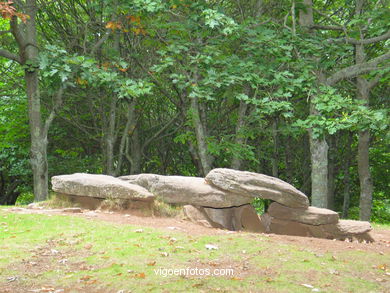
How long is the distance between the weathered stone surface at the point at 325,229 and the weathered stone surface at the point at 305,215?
0.40 feet

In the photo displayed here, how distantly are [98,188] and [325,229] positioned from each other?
574 centimetres

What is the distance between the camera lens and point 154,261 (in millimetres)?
6121

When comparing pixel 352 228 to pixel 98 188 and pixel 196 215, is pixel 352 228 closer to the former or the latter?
pixel 196 215

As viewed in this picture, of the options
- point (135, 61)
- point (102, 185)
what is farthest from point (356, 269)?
point (135, 61)

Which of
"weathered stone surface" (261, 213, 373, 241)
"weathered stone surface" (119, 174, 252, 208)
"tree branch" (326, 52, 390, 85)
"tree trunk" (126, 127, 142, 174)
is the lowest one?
"weathered stone surface" (261, 213, 373, 241)

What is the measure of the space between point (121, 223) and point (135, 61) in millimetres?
9372

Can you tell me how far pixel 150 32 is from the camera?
13.3 m

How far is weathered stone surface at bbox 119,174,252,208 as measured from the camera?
1009 centimetres

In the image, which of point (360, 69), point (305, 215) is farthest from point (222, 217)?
point (360, 69)

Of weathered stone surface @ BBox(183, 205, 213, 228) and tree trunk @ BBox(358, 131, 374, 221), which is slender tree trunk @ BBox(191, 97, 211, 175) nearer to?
weathered stone surface @ BBox(183, 205, 213, 228)

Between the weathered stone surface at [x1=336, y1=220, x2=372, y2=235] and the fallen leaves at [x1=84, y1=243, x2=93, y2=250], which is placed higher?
the fallen leaves at [x1=84, y1=243, x2=93, y2=250]

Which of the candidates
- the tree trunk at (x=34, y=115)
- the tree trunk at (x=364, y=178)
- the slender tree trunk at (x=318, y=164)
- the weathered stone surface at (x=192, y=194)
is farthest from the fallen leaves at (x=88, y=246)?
the tree trunk at (x=364, y=178)

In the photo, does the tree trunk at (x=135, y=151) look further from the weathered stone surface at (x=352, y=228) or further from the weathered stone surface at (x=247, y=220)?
the weathered stone surface at (x=352, y=228)

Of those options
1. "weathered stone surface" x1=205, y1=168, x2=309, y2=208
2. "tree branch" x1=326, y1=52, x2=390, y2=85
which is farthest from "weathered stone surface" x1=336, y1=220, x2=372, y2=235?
"tree branch" x1=326, y1=52, x2=390, y2=85
